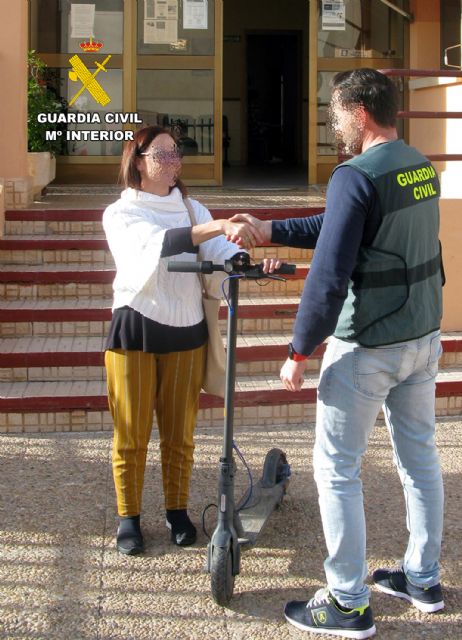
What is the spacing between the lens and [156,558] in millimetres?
4055

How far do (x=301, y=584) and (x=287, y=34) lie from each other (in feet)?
47.5

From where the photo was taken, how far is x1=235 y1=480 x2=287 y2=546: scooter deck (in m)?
3.98

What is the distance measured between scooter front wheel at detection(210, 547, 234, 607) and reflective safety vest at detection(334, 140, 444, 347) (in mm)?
955

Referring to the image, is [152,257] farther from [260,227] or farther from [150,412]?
[150,412]

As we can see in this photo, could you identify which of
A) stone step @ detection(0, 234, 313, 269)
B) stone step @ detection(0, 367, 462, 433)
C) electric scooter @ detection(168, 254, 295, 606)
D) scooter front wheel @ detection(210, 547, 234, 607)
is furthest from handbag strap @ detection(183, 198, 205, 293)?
stone step @ detection(0, 234, 313, 269)

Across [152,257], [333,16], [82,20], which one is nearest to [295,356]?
[152,257]

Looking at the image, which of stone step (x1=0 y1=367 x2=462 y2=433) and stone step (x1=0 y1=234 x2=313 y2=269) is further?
stone step (x1=0 y1=234 x2=313 y2=269)

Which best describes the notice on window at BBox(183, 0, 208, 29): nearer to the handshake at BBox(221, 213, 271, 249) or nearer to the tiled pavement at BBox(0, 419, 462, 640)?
the tiled pavement at BBox(0, 419, 462, 640)

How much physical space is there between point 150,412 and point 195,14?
7.31 metres

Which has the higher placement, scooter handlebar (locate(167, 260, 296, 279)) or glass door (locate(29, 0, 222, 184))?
glass door (locate(29, 0, 222, 184))

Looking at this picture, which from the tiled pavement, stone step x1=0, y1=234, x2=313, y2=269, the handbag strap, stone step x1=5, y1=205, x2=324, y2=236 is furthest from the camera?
stone step x1=5, y1=205, x2=324, y2=236

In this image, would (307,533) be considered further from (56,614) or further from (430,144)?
(430,144)

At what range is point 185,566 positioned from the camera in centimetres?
397

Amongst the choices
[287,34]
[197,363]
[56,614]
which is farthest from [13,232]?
[287,34]
